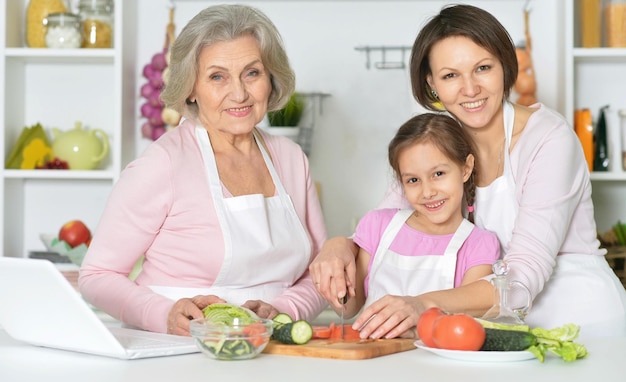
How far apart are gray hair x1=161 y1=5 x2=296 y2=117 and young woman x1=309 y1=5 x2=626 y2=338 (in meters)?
0.33

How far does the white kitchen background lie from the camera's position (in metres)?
3.38

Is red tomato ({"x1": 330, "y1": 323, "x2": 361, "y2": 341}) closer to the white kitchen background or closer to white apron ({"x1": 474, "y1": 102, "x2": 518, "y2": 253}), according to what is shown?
white apron ({"x1": 474, "y1": 102, "x2": 518, "y2": 253})

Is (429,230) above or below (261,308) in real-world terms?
above

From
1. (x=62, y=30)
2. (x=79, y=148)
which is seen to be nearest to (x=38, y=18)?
(x=62, y=30)

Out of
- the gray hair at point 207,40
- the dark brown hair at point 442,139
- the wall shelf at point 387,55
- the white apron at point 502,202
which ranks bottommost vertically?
the white apron at point 502,202

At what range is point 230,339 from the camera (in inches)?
53.0

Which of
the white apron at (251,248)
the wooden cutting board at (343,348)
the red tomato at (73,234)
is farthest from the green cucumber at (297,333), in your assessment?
the red tomato at (73,234)

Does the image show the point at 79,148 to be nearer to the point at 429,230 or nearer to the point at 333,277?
the point at 429,230

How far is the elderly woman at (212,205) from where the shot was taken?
1911mm

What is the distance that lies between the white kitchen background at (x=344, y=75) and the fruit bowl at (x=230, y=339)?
2010 mm

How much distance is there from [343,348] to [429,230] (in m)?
0.73

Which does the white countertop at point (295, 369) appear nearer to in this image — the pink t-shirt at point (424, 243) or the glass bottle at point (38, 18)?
the pink t-shirt at point (424, 243)

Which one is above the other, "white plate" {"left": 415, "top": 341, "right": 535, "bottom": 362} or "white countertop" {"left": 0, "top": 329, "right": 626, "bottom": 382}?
"white plate" {"left": 415, "top": 341, "right": 535, "bottom": 362}

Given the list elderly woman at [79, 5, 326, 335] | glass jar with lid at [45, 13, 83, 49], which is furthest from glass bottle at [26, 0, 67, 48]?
elderly woman at [79, 5, 326, 335]
